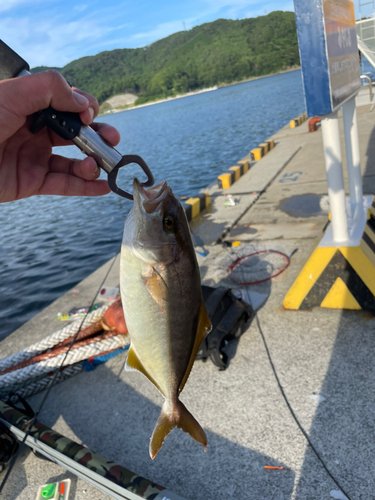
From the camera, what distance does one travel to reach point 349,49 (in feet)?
14.3

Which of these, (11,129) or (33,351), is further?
(33,351)

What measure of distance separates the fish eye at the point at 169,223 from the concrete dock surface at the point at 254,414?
7.50 feet

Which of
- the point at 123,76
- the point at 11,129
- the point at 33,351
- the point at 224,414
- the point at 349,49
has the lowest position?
the point at 224,414

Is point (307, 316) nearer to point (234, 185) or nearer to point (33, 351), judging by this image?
point (33, 351)

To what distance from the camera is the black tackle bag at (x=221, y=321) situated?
3.79m

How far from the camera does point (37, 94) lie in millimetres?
1451

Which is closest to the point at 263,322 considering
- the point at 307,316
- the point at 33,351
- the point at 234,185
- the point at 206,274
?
the point at 307,316

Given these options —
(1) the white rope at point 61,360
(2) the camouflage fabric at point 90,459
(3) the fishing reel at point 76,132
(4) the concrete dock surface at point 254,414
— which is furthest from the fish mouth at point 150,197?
(1) the white rope at point 61,360

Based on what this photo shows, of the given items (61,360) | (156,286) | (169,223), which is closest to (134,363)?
(156,286)

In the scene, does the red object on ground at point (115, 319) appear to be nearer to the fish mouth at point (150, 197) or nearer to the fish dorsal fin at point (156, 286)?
the fish dorsal fin at point (156, 286)

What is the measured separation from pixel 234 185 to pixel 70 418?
8.97 meters

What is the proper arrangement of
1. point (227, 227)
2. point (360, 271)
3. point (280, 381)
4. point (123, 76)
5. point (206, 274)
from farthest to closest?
point (123, 76), point (227, 227), point (206, 274), point (360, 271), point (280, 381)

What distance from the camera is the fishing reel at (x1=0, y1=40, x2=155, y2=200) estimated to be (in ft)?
4.75

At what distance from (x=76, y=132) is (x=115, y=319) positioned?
3360 mm
